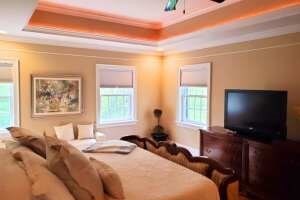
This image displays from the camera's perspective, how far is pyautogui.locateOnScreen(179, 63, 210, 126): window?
5.15m

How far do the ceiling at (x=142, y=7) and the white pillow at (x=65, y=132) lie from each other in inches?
88.7

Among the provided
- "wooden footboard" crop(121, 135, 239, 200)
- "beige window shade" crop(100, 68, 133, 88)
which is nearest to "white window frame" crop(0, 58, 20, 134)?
"beige window shade" crop(100, 68, 133, 88)

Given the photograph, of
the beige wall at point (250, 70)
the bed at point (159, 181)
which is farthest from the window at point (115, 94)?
the bed at point (159, 181)

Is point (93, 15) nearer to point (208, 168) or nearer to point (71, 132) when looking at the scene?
point (71, 132)

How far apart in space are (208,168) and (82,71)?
365 cm

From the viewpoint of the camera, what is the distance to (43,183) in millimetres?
1555

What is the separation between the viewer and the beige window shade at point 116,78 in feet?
18.1

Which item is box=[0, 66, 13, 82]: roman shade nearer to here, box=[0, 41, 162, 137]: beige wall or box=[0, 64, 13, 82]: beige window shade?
box=[0, 64, 13, 82]: beige window shade

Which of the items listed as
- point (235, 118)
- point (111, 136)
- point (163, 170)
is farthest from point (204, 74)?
point (163, 170)

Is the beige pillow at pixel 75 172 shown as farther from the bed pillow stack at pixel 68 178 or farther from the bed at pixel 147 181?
the bed at pixel 147 181

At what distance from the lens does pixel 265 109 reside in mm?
3570

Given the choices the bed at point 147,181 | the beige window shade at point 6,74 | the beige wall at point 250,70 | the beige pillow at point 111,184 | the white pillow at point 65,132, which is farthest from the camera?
the white pillow at point 65,132

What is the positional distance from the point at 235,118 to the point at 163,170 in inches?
85.9

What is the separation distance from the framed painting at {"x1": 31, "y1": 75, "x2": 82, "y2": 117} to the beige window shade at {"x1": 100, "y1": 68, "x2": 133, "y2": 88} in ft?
1.87
